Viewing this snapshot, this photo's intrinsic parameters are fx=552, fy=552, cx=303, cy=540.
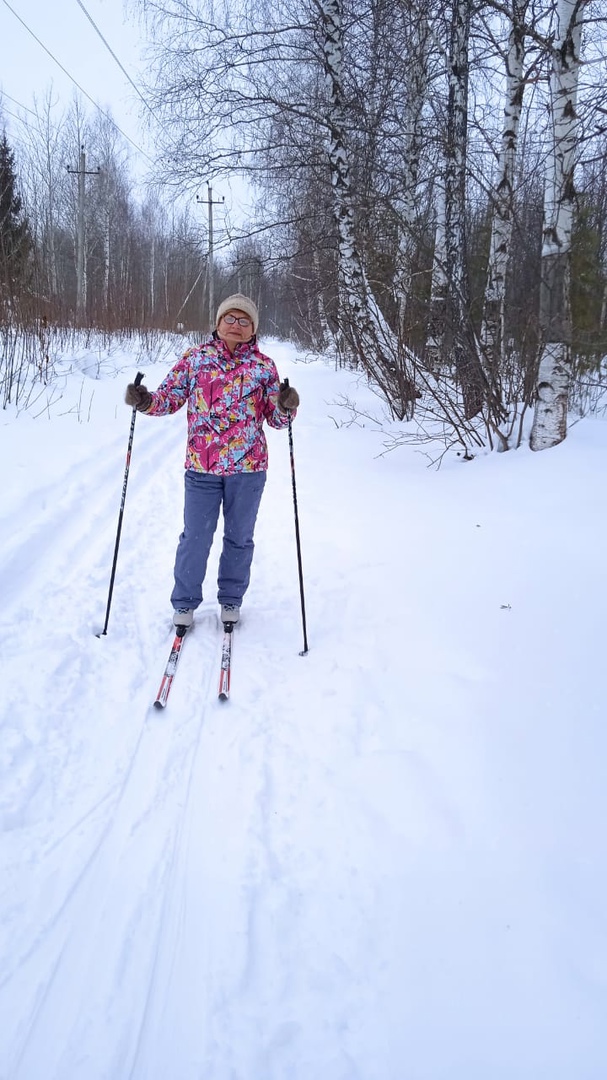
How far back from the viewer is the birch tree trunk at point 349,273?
6930mm

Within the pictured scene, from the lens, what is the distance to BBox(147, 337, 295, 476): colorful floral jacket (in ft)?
9.26

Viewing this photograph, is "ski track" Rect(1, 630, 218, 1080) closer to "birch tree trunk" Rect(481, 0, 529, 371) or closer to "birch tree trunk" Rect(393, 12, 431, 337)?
"birch tree trunk" Rect(481, 0, 529, 371)

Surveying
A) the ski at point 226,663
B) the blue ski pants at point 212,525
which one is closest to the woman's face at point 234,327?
the blue ski pants at point 212,525

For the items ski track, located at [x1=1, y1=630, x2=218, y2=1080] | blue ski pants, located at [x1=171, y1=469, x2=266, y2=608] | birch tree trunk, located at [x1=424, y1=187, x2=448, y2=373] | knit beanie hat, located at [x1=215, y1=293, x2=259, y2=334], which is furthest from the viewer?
→ birch tree trunk, located at [x1=424, y1=187, x2=448, y2=373]

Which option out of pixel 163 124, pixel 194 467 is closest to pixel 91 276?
pixel 163 124

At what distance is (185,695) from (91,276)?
26.0 m

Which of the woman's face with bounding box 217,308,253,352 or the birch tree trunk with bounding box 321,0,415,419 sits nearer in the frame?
the woman's face with bounding box 217,308,253,352

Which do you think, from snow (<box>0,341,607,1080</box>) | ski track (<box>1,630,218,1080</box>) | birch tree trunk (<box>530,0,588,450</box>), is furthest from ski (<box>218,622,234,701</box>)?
birch tree trunk (<box>530,0,588,450</box>)

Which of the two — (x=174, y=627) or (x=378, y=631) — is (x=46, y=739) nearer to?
(x=174, y=627)

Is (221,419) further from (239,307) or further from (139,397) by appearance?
(239,307)

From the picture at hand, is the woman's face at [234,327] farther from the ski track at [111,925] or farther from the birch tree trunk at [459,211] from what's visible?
the birch tree trunk at [459,211]

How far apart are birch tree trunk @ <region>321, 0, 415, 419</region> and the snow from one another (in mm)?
3913

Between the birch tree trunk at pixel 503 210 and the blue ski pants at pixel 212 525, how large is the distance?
3427mm

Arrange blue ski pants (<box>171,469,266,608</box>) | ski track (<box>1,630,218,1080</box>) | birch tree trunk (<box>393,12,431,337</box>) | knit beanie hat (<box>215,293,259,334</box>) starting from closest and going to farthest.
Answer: ski track (<box>1,630,218,1080</box>), knit beanie hat (<box>215,293,259,334</box>), blue ski pants (<box>171,469,266,608</box>), birch tree trunk (<box>393,12,431,337</box>)
